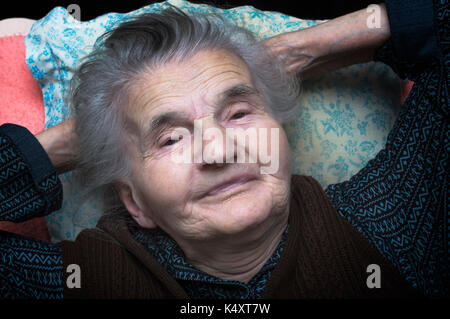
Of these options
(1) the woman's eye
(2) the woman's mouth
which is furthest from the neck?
(1) the woman's eye

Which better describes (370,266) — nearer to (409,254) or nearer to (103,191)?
(409,254)

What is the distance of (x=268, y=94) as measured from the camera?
1354 millimetres

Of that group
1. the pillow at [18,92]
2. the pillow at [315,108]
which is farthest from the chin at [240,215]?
the pillow at [18,92]

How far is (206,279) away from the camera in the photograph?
1194 millimetres

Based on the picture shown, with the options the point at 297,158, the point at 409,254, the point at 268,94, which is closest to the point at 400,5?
the point at 268,94

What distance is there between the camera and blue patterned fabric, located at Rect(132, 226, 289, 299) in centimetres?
120

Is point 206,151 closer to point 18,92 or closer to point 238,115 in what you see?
point 238,115

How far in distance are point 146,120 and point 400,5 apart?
2.95 feet

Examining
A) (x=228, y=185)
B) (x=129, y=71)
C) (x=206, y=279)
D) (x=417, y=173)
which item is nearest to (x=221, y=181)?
(x=228, y=185)

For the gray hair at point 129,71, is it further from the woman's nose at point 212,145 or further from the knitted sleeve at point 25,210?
the woman's nose at point 212,145

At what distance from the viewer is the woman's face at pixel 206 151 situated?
3.46 feet

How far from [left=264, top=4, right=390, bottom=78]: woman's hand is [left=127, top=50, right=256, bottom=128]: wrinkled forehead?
292mm

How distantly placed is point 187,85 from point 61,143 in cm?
57

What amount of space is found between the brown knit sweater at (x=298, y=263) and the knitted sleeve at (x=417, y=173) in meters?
0.06
